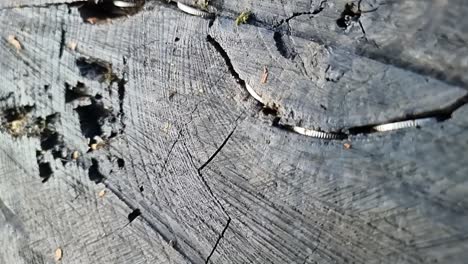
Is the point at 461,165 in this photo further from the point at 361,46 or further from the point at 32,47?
the point at 32,47

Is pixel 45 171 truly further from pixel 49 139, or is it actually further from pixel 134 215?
pixel 134 215

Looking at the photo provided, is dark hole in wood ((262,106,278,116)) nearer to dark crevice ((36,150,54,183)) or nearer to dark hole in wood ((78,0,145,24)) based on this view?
dark hole in wood ((78,0,145,24))

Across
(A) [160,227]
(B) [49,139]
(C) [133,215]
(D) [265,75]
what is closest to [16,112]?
(B) [49,139]

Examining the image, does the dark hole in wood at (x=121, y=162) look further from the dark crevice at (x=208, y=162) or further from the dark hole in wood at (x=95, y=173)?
the dark crevice at (x=208, y=162)

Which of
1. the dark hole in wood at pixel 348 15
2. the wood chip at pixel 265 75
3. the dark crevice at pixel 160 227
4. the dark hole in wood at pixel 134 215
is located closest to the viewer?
the dark hole in wood at pixel 348 15

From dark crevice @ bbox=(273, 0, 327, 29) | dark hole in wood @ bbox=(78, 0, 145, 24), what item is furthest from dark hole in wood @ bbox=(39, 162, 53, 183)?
dark crevice @ bbox=(273, 0, 327, 29)

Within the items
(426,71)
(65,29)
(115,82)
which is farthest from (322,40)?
(65,29)

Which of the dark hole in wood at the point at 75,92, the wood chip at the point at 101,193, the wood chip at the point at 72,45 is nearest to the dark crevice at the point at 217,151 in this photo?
the wood chip at the point at 101,193
